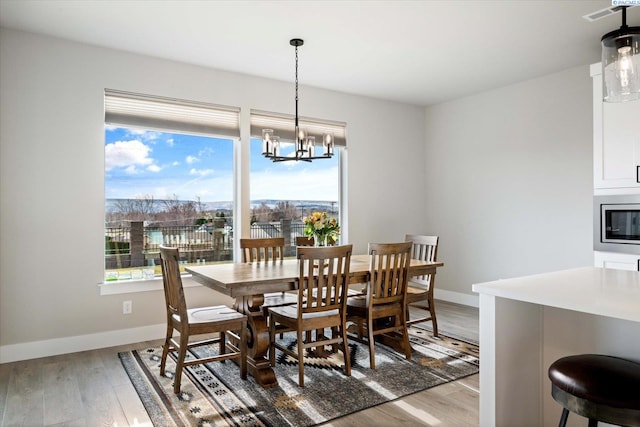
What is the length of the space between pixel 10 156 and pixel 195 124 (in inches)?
62.3

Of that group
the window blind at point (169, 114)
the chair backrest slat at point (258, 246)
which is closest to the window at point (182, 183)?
the window blind at point (169, 114)

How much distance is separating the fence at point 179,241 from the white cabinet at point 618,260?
9.99ft

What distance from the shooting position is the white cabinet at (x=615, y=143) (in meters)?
3.35

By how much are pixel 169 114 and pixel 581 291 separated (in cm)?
377

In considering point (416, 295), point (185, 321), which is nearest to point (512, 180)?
point (416, 295)

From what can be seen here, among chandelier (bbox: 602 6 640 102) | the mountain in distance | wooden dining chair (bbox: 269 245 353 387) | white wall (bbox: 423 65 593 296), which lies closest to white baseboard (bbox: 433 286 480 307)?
white wall (bbox: 423 65 593 296)

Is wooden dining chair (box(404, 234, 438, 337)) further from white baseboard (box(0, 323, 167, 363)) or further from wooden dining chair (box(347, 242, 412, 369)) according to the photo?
white baseboard (box(0, 323, 167, 363))

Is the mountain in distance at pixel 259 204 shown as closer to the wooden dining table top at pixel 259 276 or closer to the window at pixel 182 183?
the window at pixel 182 183

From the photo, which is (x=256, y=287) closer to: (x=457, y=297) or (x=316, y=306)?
(x=316, y=306)

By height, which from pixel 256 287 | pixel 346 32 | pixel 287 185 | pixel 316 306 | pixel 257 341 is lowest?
pixel 257 341

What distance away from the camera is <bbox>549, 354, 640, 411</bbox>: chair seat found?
4.42 ft

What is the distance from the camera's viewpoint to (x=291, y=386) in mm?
2887

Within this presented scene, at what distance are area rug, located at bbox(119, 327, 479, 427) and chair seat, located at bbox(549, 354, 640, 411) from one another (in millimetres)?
1382

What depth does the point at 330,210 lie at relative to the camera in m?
5.35
